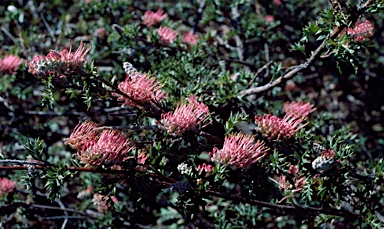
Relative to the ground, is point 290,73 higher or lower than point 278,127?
higher

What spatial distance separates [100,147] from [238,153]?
43 centimetres

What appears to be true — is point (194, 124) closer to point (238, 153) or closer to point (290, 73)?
point (238, 153)

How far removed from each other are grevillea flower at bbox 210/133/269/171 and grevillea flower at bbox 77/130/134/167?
288 mm

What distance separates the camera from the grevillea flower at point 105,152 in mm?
1378

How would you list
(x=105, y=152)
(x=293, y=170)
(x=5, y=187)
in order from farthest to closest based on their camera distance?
(x=5, y=187)
(x=293, y=170)
(x=105, y=152)

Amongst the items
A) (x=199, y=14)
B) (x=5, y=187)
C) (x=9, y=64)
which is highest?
(x=199, y=14)

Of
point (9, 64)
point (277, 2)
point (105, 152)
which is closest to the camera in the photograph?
point (105, 152)

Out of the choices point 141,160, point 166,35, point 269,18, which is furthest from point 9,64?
point 269,18

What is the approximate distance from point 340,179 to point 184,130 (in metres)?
0.60

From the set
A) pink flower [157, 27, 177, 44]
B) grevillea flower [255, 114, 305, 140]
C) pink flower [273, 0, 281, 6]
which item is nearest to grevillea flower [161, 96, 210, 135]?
grevillea flower [255, 114, 305, 140]

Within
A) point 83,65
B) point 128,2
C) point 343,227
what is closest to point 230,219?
point 343,227

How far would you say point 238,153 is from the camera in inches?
55.5

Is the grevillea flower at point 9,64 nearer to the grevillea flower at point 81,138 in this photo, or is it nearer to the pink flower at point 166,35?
the pink flower at point 166,35

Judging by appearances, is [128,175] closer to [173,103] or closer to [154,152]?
[154,152]
